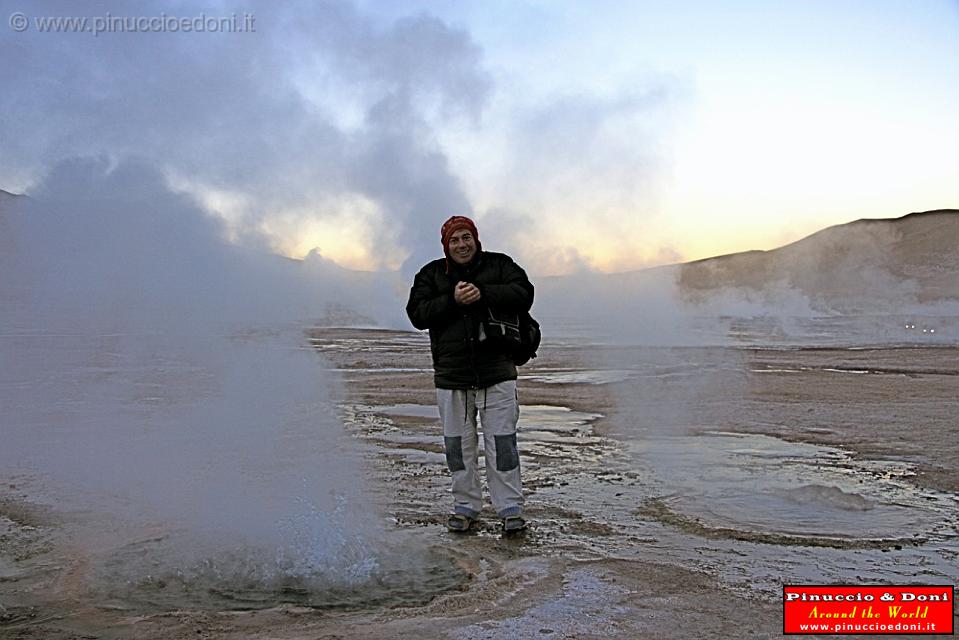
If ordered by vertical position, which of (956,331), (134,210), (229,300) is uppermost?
(134,210)

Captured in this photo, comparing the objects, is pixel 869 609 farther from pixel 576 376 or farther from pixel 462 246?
pixel 576 376

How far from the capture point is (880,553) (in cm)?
498

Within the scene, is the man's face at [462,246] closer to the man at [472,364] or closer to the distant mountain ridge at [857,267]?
the man at [472,364]

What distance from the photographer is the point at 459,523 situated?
18.4 ft

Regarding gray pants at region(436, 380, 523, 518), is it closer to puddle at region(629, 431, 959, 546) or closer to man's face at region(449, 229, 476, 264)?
man's face at region(449, 229, 476, 264)

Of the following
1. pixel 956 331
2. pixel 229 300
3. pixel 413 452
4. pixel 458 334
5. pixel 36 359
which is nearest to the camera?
pixel 458 334

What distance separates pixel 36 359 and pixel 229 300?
4694 mm

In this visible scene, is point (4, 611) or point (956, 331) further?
point (956, 331)

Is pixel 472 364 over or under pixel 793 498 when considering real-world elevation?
over

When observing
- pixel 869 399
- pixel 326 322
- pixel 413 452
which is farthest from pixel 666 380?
pixel 326 322

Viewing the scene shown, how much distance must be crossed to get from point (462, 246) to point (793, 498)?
297 cm

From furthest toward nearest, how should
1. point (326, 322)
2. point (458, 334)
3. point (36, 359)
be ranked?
point (326, 322) → point (36, 359) → point (458, 334)

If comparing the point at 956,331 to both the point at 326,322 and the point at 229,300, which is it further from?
the point at 229,300

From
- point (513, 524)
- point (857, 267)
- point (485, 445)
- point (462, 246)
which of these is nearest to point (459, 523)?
point (513, 524)
